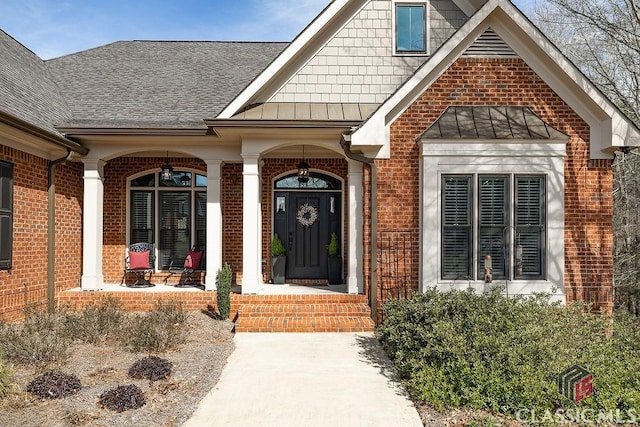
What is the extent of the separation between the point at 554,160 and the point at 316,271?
5.41 metres

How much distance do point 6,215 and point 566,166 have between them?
9.24m

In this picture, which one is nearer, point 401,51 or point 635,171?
point 401,51

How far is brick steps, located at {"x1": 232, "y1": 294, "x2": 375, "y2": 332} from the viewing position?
7.16 meters

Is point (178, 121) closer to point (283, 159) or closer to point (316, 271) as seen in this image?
point (283, 159)

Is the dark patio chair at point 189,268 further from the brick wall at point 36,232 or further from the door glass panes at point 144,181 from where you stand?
the brick wall at point 36,232

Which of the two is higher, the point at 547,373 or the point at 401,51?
the point at 401,51

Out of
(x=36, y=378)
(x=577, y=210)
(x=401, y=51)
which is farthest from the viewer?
(x=401, y=51)

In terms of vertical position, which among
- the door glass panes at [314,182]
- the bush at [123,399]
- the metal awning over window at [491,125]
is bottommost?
the bush at [123,399]

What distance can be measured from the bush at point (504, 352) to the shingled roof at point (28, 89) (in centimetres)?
694

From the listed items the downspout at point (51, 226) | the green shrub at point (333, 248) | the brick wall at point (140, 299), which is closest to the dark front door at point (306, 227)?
the green shrub at point (333, 248)

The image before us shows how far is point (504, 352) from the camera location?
473 cm

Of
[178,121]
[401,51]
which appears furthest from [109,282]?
[401,51]

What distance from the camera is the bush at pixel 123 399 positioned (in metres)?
4.35

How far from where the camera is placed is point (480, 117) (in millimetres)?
7492
